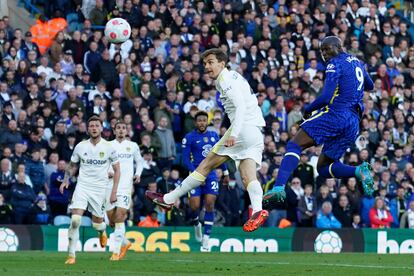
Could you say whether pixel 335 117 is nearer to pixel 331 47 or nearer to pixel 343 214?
pixel 331 47

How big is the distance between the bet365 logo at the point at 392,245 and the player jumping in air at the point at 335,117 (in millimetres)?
10354

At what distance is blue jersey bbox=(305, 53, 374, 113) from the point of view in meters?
17.4

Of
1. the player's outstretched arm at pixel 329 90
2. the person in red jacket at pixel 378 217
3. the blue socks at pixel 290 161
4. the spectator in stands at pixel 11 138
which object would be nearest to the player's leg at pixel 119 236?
the blue socks at pixel 290 161

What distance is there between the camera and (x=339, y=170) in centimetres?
1780

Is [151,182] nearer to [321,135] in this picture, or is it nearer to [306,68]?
[306,68]

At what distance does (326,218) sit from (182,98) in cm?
452

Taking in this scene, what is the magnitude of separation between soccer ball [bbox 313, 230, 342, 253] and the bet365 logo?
92cm

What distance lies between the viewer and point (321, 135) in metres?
17.6

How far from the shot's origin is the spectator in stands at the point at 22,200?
25859mm

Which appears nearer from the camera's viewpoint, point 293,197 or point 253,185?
point 253,185

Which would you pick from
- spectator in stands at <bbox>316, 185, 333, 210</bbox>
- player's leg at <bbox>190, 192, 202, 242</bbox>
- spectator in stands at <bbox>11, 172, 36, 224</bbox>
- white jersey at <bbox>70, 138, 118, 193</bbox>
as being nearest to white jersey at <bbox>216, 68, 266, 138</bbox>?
white jersey at <bbox>70, 138, 118, 193</bbox>

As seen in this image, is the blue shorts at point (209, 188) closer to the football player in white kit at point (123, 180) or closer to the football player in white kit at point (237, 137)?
the football player in white kit at point (123, 180)

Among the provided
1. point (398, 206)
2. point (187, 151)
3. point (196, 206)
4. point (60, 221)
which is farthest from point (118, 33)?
point (398, 206)

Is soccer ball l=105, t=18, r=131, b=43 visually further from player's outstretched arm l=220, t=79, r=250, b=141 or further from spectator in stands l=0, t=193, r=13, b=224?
player's outstretched arm l=220, t=79, r=250, b=141
